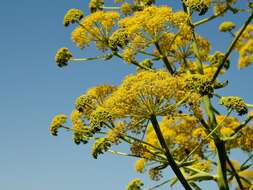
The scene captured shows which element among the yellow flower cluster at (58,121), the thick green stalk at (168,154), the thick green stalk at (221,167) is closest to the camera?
the thick green stalk at (168,154)

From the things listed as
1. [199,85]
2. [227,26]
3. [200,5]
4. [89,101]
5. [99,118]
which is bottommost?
[199,85]

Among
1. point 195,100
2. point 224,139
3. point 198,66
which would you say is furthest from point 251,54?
point 195,100

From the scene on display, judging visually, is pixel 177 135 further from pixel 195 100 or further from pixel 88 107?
pixel 195 100

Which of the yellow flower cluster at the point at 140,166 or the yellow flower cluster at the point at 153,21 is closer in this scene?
the yellow flower cluster at the point at 153,21

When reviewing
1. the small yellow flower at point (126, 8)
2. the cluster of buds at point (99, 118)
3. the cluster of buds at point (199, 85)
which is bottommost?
the cluster of buds at point (199, 85)

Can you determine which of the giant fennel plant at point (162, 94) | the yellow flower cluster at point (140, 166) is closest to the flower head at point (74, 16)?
the giant fennel plant at point (162, 94)

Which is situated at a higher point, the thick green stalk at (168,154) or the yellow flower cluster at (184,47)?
the yellow flower cluster at (184,47)

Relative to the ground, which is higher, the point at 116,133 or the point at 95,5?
the point at 95,5

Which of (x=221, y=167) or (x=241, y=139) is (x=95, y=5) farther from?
(x=221, y=167)

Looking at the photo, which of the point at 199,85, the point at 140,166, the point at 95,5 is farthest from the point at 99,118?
the point at 140,166

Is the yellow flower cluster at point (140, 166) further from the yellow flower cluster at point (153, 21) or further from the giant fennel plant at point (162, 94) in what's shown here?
the yellow flower cluster at point (153, 21)

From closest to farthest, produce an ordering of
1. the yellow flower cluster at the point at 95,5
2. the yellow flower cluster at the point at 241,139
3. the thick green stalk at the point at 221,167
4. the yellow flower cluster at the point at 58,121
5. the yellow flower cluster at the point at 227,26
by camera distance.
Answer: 1. the thick green stalk at the point at 221,167
2. the yellow flower cluster at the point at 58,121
3. the yellow flower cluster at the point at 241,139
4. the yellow flower cluster at the point at 95,5
5. the yellow flower cluster at the point at 227,26
